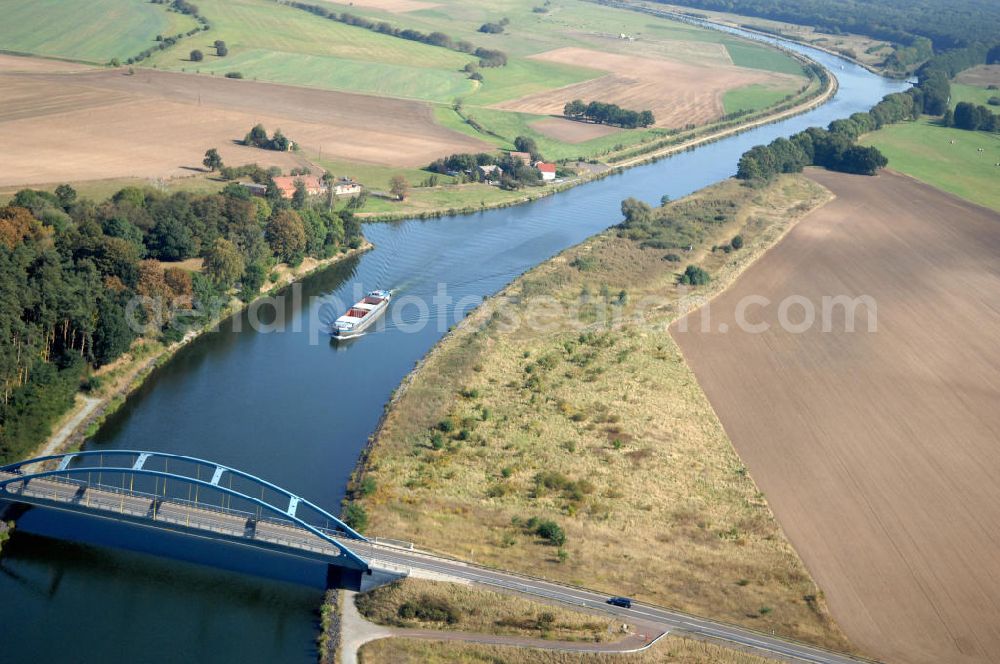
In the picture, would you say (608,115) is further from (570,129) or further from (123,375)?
(123,375)

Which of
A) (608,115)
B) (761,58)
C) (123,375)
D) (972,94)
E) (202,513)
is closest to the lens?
(202,513)

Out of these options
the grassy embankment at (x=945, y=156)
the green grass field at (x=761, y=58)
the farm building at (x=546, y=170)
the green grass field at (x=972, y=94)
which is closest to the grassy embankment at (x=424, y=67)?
the green grass field at (x=761, y=58)

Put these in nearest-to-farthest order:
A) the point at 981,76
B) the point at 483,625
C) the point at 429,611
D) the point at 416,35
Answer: the point at 483,625, the point at 429,611, the point at 416,35, the point at 981,76

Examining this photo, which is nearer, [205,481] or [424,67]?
[205,481]

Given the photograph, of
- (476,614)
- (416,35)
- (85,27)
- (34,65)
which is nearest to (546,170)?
(34,65)

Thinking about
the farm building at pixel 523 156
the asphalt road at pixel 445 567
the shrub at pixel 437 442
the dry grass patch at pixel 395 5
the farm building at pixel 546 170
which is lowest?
the asphalt road at pixel 445 567

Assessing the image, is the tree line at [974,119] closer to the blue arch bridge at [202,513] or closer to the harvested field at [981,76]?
the harvested field at [981,76]

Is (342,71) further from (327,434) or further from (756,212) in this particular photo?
(327,434)
